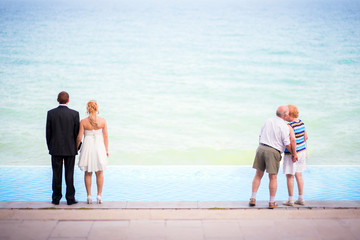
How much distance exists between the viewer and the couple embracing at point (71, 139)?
4.67 m

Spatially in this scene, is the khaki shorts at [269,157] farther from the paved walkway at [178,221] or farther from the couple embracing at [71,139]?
the couple embracing at [71,139]

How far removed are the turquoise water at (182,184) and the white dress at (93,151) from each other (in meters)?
1.18

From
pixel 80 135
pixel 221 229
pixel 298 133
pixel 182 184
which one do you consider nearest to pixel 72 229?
pixel 80 135

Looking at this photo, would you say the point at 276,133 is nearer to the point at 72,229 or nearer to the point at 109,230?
the point at 109,230

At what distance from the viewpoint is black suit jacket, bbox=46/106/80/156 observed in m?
4.67

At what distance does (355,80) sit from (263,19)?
280cm

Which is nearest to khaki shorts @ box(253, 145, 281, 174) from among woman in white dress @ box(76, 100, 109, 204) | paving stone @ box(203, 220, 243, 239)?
paving stone @ box(203, 220, 243, 239)

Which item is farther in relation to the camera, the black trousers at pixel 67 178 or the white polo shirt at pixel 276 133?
the black trousers at pixel 67 178

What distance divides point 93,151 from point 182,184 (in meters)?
1.96

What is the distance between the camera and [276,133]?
181 inches

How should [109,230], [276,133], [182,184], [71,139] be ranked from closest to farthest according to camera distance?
[109,230] < [276,133] < [71,139] < [182,184]

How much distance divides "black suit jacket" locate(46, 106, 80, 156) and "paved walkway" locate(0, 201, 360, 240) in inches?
22.4

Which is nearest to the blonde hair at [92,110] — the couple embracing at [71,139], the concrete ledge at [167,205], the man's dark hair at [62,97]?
the couple embracing at [71,139]

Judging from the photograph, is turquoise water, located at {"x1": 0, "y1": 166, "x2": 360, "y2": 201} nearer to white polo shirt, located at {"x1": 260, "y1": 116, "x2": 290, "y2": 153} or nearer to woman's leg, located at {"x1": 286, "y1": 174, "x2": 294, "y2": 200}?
woman's leg, located at {"x1": 286, "y1": 174, "x2": 294, "y2": 200}
